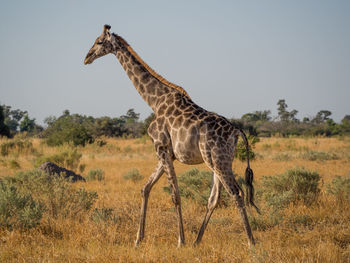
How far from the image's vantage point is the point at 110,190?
11.2 metres

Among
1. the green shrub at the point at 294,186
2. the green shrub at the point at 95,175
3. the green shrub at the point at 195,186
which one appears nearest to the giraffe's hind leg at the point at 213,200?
the green shrub at the point at 294,186

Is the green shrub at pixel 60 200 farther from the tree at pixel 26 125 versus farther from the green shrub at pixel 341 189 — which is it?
the tree at pixel 26 125

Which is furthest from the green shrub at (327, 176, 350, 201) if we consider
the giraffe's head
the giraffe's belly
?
the giraffe's head

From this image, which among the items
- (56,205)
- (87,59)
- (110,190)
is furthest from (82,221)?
(110,190)

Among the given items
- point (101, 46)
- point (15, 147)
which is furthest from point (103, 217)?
point (15, 147)

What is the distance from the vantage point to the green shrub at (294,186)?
8.45 meters

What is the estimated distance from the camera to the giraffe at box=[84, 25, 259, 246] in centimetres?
514

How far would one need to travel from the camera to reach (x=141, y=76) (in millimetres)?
6105

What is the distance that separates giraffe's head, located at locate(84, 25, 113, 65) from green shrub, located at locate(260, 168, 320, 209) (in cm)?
477

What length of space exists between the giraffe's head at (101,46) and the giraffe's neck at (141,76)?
14 centimetres

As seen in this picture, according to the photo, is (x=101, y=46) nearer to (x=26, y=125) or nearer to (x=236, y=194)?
(x=236, y=194)

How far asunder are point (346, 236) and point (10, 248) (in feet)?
16.7

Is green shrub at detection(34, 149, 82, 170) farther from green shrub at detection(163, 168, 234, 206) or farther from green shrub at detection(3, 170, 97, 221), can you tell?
green shrub at detection(3, 170, 97, 221)

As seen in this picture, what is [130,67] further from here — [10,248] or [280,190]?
[280,190]
